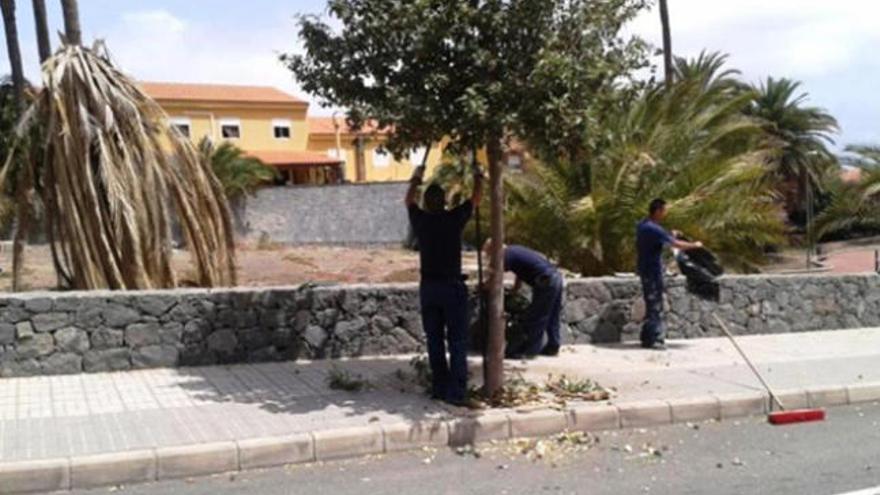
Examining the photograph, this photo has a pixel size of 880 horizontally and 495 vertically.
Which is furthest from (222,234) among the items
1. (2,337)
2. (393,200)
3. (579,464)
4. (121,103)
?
(393,200)

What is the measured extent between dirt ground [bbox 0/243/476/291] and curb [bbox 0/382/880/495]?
5.75m

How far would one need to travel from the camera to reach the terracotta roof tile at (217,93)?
53328mm

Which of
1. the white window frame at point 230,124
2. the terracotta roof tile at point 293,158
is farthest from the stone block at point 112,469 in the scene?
the white window frame at point 230,124

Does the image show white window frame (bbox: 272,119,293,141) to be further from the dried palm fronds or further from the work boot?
the work boot

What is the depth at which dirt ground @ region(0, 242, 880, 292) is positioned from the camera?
16781mm

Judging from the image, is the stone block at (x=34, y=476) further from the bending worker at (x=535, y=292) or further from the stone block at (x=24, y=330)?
the bending worker at (x=535, y=292)

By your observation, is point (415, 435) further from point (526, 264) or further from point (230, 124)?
point (230, 124)

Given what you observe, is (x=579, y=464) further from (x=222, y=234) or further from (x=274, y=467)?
(x=222, y=234)

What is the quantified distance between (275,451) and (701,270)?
21.6 ft

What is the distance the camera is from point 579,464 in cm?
684

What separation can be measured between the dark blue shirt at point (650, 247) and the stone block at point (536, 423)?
356 cm

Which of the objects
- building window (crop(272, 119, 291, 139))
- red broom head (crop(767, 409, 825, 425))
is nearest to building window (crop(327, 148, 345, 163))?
building window (crop(272, 119, 291, 139))

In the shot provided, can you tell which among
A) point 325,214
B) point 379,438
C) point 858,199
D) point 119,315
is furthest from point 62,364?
point 325,214

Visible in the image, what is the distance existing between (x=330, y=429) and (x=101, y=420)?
1.72m
